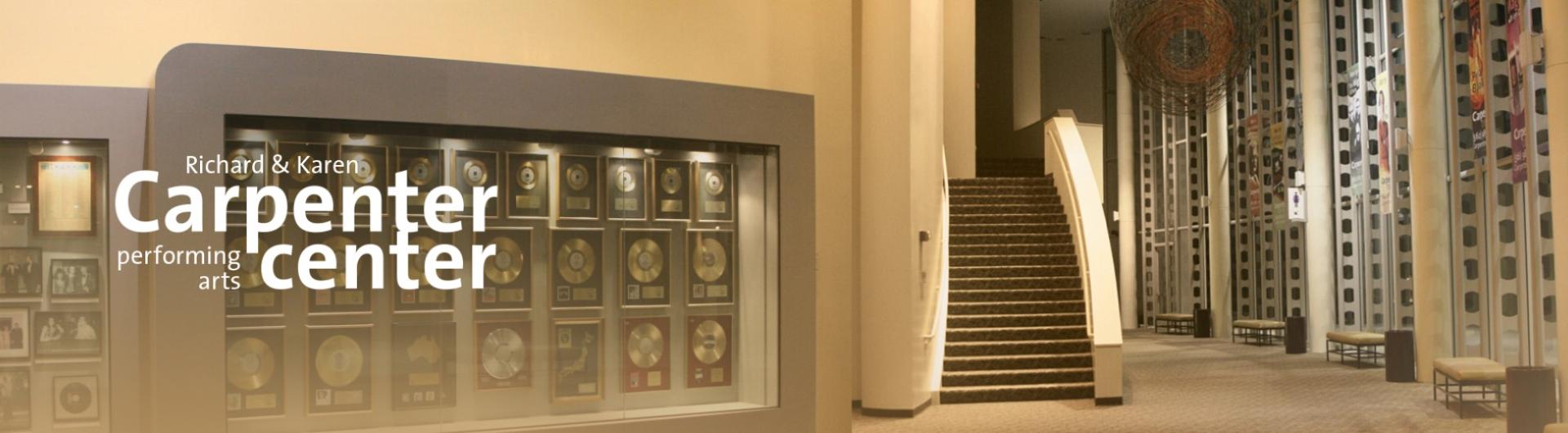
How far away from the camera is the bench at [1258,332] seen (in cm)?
2081

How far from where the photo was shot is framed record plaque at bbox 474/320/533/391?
17.7 feet

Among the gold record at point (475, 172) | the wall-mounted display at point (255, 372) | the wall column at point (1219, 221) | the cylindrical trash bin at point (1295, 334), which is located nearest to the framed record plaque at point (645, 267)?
the gold record at point (475, 172)

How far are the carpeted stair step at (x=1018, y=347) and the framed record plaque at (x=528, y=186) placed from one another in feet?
29.6

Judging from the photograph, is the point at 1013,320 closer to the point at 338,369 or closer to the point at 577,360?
the point at 577,360

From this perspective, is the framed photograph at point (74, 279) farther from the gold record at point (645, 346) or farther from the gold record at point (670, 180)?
the gold record at point (670, 180)

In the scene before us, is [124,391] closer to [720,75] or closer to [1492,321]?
[720,75]

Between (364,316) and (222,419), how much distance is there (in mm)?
669

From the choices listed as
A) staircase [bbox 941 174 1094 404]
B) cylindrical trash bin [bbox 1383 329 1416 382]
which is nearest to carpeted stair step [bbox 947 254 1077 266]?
staircase [bbox 941 174 1094 404]

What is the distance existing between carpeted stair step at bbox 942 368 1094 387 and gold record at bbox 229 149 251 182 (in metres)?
9.31

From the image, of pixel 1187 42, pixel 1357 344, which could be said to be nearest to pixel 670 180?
pixel 1187 42

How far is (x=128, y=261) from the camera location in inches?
193

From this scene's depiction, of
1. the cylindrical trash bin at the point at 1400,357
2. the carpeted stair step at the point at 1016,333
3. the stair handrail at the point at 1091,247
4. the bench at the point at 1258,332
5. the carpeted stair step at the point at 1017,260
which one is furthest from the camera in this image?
the bench at the point at 1258,332

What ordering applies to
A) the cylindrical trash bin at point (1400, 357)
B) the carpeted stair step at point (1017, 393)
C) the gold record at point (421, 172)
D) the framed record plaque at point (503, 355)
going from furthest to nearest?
the cylindrical trash bin at point (1400, 357)
the carpeted stair step at point (1017, 393)
the framed record plaque at point (503, 355)
the gold record at point (421, 172)

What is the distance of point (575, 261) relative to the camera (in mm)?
5562
